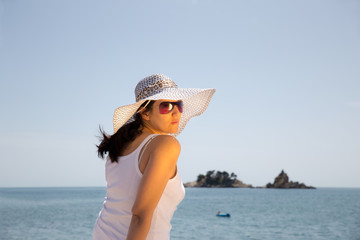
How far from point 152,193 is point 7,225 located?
32.1 m

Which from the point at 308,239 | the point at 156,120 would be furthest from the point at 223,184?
the point at 156,120

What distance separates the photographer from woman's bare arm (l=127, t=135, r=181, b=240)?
1306mm

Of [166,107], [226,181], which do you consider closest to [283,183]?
[226,181]

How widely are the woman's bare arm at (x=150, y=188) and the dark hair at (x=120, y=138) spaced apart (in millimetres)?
232

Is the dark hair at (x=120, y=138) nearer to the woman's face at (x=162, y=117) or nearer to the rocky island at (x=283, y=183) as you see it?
the woman's face at (x=162, y=117)

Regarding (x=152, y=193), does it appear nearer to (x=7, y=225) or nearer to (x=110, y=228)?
(x=110, y=228)

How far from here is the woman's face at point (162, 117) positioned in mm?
1602

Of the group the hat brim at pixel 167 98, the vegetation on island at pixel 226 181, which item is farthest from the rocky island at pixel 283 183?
the hat brim at pixel 167 98

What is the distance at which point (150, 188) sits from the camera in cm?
131

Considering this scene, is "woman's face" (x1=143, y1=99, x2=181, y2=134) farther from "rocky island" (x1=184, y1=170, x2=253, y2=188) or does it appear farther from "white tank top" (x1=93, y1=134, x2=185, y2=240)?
"rocky island" (x1=184, y1=170, x2=253, y2=188)

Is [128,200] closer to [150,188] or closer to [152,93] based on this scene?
[150,188]

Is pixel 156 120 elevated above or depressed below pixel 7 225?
above

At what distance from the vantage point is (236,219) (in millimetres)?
36250

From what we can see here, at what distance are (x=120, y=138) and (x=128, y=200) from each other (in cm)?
26
